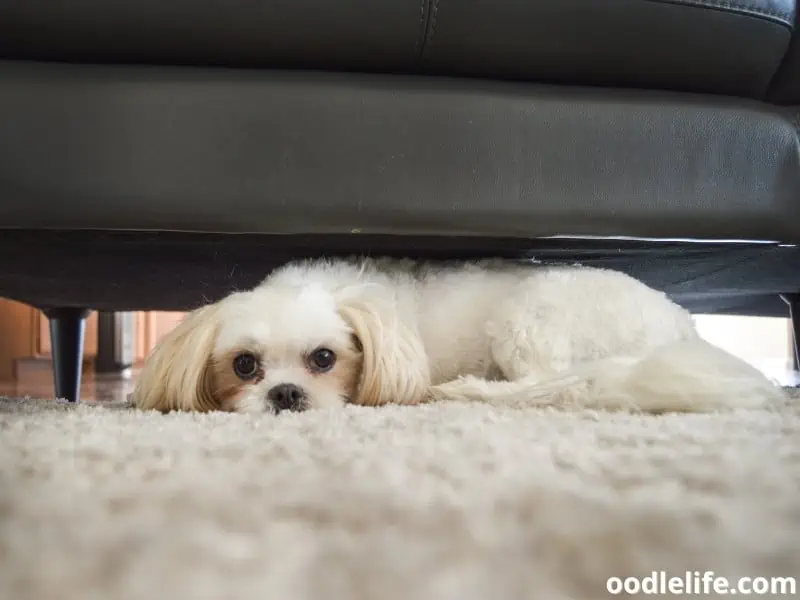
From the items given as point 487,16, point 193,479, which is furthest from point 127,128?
point 193,479

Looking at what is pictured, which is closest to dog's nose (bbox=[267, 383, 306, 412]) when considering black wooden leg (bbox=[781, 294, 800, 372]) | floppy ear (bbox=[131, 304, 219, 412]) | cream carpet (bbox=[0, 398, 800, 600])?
floppy ear (bbox=[131, 304, 219, 412])

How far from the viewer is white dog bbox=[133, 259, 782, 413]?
0.89 m

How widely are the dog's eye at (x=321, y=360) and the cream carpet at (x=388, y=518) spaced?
49 centimetres

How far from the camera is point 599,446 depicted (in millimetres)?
440

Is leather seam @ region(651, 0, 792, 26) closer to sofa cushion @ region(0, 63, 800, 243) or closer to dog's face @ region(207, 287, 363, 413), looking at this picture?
sofa cushion @ region(0, 63, 800, 243)

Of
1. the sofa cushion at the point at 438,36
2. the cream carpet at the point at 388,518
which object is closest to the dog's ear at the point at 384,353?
the sofa cushion at the point at 438,36

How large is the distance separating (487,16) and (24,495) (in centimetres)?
80

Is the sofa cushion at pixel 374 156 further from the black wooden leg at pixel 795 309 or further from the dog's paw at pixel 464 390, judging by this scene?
the black wooden leg at pixel 795 309

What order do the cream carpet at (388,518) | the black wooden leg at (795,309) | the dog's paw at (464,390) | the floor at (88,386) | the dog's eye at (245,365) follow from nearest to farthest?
the cream carpet at (388,518) < the dog's paw at (464,390) < the dog's eye at (245,365) < the black wooden leg at (795,309) < the floor at (88,386)

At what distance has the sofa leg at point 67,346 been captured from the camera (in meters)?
1.48

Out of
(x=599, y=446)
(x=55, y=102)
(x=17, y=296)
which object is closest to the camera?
(x=599, y=446)

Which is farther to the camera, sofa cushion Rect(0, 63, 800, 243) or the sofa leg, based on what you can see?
the sofa leg

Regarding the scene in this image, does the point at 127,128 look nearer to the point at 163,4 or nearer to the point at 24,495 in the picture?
the point at 163,4

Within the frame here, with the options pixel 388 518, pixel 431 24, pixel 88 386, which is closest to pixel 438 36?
pixel 431 24
